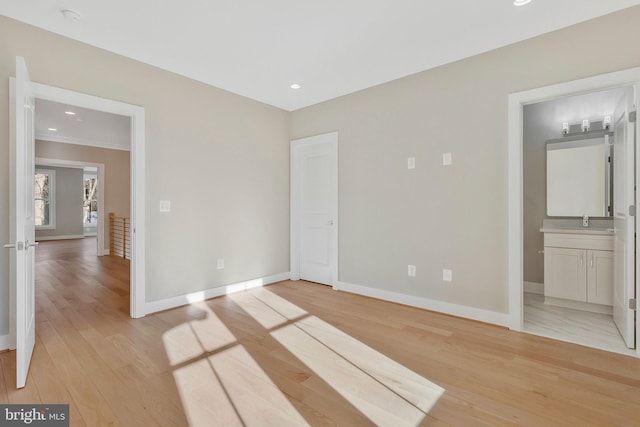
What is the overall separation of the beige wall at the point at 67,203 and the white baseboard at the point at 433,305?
11027mm

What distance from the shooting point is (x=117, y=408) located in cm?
177

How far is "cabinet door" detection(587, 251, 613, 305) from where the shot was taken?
10.7 feet

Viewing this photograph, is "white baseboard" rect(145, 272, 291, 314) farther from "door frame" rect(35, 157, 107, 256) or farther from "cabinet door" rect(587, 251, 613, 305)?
"door frame" rect(35, 157, 107, 256)

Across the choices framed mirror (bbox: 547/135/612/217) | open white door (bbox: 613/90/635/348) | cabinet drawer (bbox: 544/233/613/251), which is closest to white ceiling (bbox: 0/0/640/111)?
open white door (bbox: 613/90/635/348)

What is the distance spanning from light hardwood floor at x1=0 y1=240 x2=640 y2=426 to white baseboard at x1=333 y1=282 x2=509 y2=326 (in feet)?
0.35

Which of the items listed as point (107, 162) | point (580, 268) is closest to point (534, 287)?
point (580, 268)

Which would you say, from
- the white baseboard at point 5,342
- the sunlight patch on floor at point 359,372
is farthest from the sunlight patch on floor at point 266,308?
the white baseboard at point 5,342

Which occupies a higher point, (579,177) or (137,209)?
(579,177)

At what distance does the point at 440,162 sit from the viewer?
11.0ft

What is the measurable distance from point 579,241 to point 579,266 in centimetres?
28

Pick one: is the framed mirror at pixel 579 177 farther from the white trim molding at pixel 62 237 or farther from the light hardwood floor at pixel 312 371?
the white trim molding at pixel 62 237

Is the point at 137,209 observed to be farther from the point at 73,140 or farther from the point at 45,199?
the point at 45,199

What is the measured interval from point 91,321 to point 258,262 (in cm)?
199

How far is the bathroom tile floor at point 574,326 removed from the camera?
261cm
